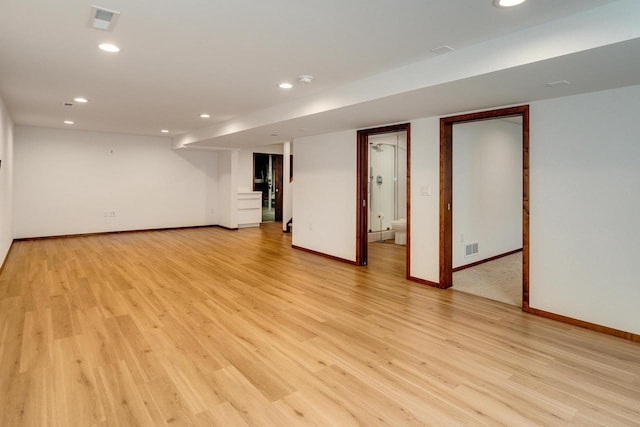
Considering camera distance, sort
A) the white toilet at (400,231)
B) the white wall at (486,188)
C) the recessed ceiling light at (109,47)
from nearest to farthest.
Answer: the recessed ceiling light at (109,47) < the white wall at (486,188) < the white toilet at (400,231)

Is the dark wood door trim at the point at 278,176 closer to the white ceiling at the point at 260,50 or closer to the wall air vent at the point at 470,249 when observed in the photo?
the white ceiling at the point at 260,50

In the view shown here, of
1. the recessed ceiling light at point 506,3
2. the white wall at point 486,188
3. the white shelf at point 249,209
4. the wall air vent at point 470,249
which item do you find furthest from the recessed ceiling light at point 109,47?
the white shelf at point 249,209

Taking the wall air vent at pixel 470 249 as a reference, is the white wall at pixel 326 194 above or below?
above

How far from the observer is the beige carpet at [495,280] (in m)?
4.13

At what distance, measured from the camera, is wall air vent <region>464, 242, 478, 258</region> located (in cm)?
529

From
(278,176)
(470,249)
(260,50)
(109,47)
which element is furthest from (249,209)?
(260,50)

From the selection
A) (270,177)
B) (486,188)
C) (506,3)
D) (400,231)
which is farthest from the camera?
(270,177)

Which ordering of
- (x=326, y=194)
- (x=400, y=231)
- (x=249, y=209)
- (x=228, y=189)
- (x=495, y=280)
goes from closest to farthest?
(x=495, y=280), (x=326, y=194), (x=400, y=231), (x=228, y=189), (x=249, y=209)

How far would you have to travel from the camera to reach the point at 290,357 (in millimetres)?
2625

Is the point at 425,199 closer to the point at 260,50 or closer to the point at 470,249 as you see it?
the point at 470,249

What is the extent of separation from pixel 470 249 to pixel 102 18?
5.12 m

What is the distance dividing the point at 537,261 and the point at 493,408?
2.06m

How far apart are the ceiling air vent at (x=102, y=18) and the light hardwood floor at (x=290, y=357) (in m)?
2.38

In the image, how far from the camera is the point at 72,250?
21.6ft
